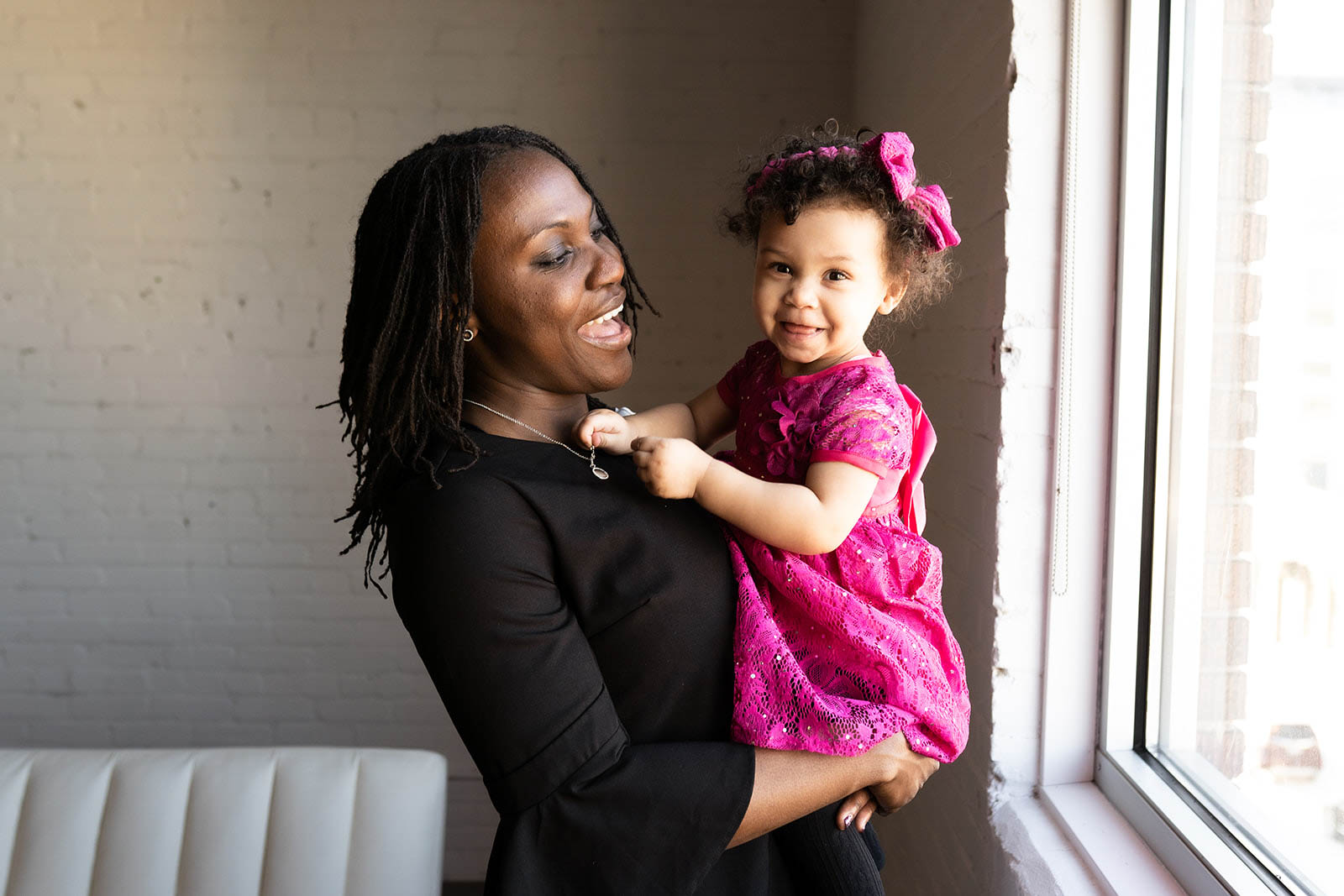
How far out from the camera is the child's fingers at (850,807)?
4.12 feet

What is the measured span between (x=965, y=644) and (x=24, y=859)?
1823 mm

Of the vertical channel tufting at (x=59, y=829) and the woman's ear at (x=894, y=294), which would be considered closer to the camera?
the woman's ear at (x=894, y=294)

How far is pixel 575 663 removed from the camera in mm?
1127

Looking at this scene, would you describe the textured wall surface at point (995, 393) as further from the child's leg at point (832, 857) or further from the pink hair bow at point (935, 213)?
the child's leg at point (832, 857)

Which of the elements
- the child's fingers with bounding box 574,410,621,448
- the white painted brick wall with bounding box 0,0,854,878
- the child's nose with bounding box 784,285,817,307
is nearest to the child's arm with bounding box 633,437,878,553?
the child's fingers with bounding box 574,410,621,448

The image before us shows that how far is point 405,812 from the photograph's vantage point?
2.02 meters

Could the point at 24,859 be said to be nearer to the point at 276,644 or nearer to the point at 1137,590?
the point at 276,644

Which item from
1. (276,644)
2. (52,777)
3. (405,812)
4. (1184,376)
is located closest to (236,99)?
(276,644)

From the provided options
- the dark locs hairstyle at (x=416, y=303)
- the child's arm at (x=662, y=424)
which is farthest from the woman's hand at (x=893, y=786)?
the dark locs hairstyle at (x=416, y=303)

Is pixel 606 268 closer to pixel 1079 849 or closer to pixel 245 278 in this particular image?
pixel 1079 849

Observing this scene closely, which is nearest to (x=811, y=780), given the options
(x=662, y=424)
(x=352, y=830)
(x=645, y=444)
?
(x=645, y=444)

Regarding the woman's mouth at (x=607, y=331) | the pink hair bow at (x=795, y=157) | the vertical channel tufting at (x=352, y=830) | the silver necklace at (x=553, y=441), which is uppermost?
the pink hair bow at (x=795, y=157)

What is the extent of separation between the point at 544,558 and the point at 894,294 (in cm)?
62

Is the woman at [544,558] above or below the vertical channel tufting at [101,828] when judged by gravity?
above
